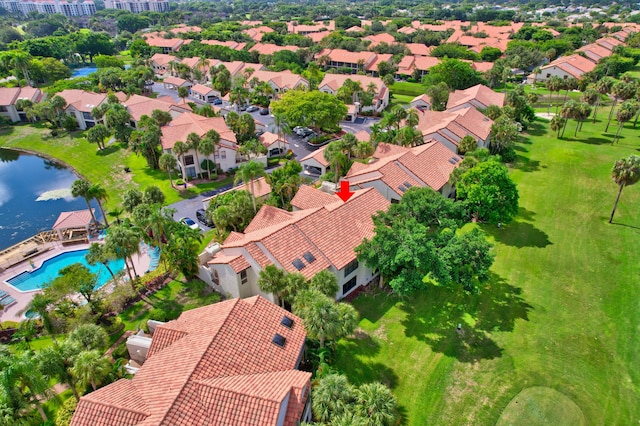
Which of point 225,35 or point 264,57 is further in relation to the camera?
point 225,35

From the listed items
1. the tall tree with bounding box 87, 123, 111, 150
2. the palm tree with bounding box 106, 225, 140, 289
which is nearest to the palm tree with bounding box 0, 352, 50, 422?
the palm tree with bounding box 106, 225, 140, 289

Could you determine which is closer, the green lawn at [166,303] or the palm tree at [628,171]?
the green lawn at [166,303]

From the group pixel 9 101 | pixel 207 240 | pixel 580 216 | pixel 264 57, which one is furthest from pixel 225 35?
pixel 580 216

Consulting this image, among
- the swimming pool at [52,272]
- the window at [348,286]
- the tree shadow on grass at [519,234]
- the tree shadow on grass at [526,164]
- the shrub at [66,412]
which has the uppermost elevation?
the window at [348,286]

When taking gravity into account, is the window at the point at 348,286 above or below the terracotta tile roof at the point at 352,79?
below

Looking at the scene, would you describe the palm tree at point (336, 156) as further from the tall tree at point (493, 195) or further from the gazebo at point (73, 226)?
the gazebo at point (73, 226)

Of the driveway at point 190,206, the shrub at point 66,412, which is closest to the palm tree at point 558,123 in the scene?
the driveway at point 190,206

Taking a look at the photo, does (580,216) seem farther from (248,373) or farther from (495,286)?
(248,373)

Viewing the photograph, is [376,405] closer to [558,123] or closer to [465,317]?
[465,317]
